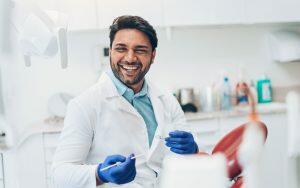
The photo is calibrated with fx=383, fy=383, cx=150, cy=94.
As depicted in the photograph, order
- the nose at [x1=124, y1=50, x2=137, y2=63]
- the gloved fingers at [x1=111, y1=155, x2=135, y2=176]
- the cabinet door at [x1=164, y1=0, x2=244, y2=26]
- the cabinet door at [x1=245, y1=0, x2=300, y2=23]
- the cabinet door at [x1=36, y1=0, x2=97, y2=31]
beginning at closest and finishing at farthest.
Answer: the gloved fingers at [x1=111, y1=155, x2=135, y2=176] < the nose at [x1=124, y1=50, x2=137, y2=63] < the cabinet door at [x1=36, y1=0, x2=97, y2=31] < the cabinet door at [x1=164, y1=0, x2=244, y2=26] < the cabinet door at [x1=245, y1=0, x2=300, y2=23]

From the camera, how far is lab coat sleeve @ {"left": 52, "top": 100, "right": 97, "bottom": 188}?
3.33ft

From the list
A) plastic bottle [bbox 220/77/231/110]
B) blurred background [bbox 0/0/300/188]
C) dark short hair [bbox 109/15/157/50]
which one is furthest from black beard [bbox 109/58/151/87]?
plastic bottle [bbox 220/77/231/110]

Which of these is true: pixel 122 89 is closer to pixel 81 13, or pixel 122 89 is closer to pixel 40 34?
pixel 40 34

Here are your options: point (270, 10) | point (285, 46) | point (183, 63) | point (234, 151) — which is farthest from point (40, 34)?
point (285, 46)

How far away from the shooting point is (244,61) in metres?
2.64

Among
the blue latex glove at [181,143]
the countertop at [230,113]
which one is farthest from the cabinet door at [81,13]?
the blue latex glove at [181,143]

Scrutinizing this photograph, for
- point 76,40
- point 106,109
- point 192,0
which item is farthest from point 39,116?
point 106,109

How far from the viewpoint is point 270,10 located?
241 cm

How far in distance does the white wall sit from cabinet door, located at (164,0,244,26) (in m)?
0.22

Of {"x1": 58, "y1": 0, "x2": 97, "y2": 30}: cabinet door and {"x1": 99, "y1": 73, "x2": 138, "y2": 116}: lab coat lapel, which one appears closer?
{"x1": 99, "y1": 73, "x2": 138, "y2": 116}: lab coat lapel

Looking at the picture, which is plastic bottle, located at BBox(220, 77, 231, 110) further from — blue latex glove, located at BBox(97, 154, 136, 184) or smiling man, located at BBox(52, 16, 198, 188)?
blue latex glove, located at BBox(97, 154, 136, 184)

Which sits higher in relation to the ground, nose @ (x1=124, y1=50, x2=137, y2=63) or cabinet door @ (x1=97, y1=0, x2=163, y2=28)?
cabinet door @ (x1=97, y1=0, x2=163, y2=28)

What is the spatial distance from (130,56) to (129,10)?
1.17 m

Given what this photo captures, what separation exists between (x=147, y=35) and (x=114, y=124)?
0.28 meters
